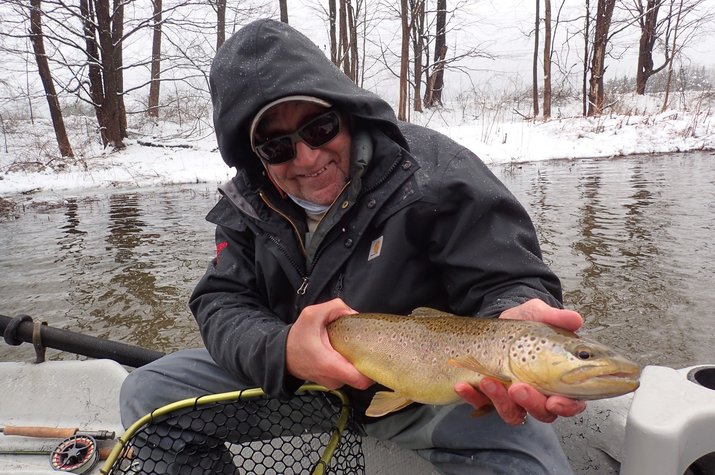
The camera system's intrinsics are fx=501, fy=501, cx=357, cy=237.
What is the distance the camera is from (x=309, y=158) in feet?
7.20

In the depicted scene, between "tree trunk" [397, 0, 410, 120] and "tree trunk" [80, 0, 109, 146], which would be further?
"tree trunk" [397, 0, 410, 120]

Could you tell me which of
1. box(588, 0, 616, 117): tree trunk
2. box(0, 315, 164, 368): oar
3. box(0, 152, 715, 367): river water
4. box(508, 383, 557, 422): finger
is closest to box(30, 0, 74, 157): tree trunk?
box(0, 152, 715, 367): river water

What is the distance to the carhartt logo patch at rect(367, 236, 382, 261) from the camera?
7.09 ft

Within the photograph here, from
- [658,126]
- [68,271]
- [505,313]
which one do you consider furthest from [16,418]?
[658,126]

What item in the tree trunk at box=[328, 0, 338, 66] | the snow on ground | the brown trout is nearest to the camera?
the brown trout

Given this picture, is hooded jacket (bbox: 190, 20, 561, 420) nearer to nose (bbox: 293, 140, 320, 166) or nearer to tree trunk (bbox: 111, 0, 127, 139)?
nose (bbox: 293, 140, 320, 166)

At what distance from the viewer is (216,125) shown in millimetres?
2410

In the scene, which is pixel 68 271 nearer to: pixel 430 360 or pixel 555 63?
pixel 430 360

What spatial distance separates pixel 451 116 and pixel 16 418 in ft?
79.7

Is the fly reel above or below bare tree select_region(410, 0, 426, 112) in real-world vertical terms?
below

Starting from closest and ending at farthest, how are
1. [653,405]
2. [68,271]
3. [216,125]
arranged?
[653,405], [216,125], [68,271]

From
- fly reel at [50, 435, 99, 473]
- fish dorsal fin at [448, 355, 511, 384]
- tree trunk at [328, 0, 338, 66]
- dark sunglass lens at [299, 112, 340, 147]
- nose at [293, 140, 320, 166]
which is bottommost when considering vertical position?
fly reel at [50, 435, 99, 473]

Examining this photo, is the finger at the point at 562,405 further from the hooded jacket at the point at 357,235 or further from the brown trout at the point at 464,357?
the hooded jacket at the point at 357,235

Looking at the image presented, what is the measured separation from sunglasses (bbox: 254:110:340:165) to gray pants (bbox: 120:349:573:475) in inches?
40.4
